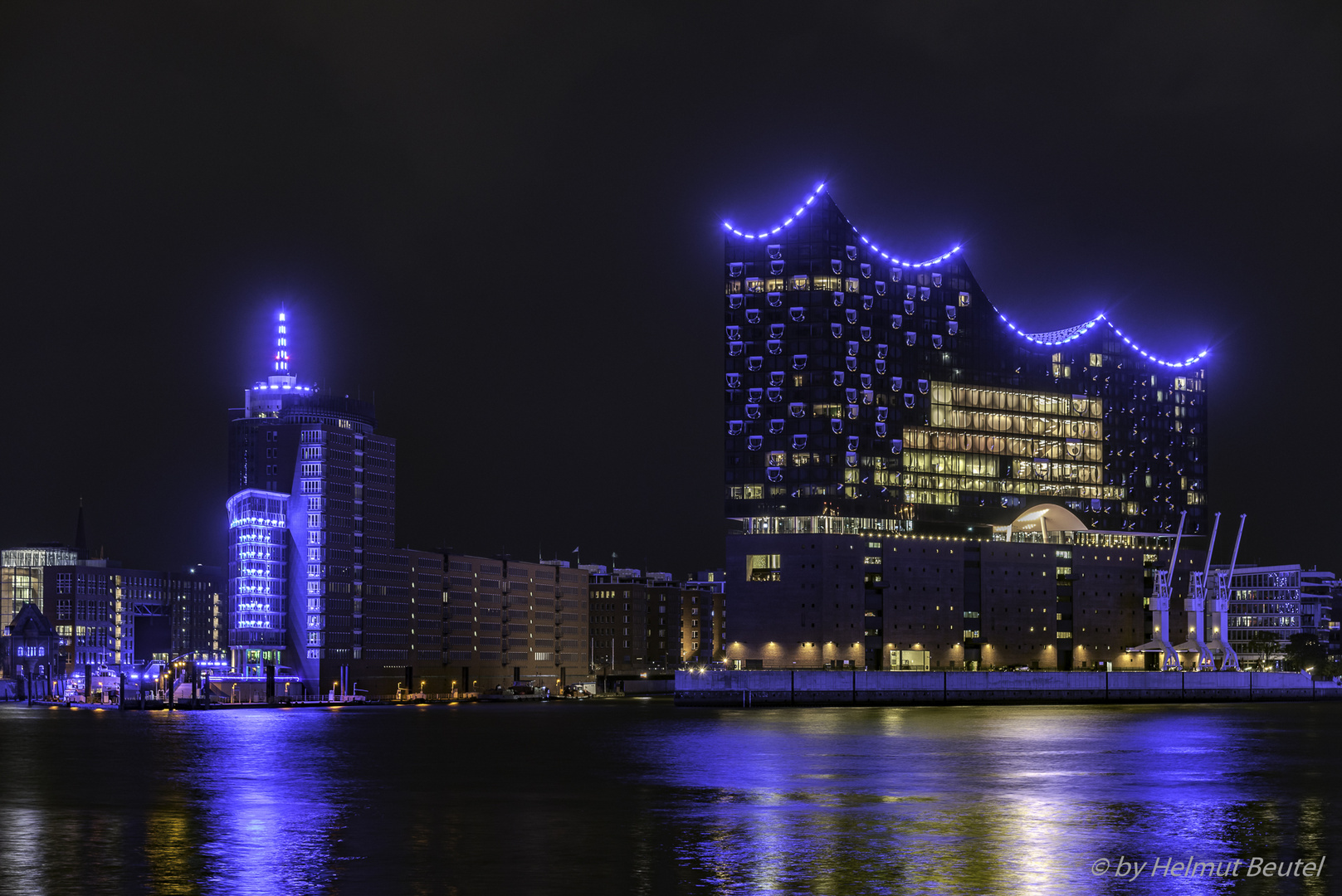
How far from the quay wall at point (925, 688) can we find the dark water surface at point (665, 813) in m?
66.9

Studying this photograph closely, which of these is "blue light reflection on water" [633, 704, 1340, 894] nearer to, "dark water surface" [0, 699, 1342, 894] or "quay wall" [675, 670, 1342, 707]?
"dark water surface" [0, 699, 1342, 894]

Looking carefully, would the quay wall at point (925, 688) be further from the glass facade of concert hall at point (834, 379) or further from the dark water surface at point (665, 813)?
the dark water surface at point (665, 813)

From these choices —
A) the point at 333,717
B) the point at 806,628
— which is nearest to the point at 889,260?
the point at 806,628

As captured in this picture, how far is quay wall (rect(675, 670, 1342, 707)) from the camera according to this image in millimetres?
173750

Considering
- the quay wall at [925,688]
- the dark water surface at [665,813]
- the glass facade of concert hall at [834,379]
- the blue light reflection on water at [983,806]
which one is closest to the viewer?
the dark water surface at [665,813]

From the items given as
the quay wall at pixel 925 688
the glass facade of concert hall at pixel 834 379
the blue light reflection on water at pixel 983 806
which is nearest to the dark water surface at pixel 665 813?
the blue light reflection on water at pixel 983 806

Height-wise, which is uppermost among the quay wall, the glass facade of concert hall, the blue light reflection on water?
the glass facade of concert hall

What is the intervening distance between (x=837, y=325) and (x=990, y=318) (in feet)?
84.5

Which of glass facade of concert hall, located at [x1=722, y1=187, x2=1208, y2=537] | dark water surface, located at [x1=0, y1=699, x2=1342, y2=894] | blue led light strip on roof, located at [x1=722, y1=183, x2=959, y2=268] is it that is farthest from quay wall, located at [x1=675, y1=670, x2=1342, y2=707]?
dark water surface, located at [x1=0, y1=699, x2=1342, y2=894]

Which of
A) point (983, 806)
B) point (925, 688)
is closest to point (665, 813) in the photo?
point (983, 806)

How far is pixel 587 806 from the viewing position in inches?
2159

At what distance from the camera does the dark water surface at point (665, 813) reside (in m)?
37.0

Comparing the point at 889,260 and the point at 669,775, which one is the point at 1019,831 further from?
the point at 889,260

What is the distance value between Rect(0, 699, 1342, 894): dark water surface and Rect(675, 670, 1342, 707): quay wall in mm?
66936
